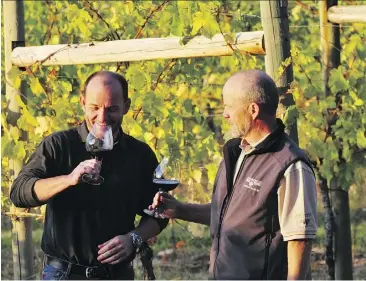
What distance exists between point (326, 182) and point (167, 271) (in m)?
2.47

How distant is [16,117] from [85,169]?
290 centimetres

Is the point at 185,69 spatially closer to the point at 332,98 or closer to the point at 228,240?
the point at 332,98

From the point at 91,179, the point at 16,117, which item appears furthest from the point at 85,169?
the point at 16,117

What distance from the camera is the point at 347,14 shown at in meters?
6.54

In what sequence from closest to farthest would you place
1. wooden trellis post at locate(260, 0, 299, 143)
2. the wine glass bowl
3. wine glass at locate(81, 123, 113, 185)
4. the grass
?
1. wine glass at locate(81, 123, 113, 185)
2. the wine glass bowl
3. wooden trellis post at locate(260, 0, 299, 143)
4. the grass

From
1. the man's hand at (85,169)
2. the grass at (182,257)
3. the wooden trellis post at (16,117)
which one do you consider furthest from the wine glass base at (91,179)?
the grass at (182,257)

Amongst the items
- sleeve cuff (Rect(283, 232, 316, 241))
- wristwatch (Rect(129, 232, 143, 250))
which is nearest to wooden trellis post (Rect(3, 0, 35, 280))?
wristwatch (Rect(129, 232, 143, 250))

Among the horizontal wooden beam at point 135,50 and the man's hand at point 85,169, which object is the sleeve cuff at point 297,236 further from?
the horizontal wooden beam at point 135,50

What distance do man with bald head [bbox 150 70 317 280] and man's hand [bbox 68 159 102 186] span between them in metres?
0.49

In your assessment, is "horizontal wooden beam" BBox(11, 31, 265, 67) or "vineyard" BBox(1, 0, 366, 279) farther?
"vineyard" BBox(1, 0, 366, 279)

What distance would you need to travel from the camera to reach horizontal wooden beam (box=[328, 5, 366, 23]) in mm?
6244

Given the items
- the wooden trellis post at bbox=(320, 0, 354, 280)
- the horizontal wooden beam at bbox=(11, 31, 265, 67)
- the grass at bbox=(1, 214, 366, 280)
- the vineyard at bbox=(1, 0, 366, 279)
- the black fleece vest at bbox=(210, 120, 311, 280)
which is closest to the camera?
the black fleece vest at bbox=(210, 120, 311, 280)

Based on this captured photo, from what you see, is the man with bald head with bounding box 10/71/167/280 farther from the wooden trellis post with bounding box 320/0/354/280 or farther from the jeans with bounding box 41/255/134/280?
the wooden trellis post with bounding box 320/0/354/280

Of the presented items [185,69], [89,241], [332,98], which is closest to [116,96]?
[89,241]
